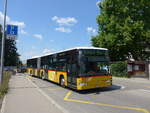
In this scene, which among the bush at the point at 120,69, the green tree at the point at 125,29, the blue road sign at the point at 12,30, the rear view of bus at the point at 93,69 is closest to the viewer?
the rear view of bus at the point at 93,69

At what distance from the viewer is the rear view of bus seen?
11078 mm

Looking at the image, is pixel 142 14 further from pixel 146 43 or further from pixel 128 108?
pixel 128 108

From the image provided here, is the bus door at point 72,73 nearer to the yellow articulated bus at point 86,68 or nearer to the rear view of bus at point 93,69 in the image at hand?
the yellow articulated bus at point 86,68

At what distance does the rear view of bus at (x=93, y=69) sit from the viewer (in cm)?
1108

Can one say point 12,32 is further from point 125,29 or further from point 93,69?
point 125,29

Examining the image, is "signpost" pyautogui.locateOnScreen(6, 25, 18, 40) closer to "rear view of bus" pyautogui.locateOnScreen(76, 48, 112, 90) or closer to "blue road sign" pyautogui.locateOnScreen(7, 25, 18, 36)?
"blue road sign" pyautogui.locateOnScreen(7, 25, 18, 36)

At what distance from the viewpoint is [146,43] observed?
28.3 m

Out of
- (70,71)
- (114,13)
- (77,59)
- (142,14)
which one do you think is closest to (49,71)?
(70,71)

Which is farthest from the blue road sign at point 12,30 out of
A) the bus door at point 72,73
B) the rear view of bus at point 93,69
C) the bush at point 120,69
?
the bush at point 120,69

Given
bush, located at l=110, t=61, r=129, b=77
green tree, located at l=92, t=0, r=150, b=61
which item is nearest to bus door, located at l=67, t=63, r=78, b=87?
bush, located at l=110, t=61, r=129, b=77

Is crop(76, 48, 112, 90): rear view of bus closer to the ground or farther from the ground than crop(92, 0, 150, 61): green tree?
closer to the ground

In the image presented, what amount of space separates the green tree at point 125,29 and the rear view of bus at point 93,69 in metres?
14.3

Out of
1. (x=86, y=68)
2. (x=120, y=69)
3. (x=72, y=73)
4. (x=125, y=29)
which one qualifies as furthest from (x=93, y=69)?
(x=125, y=29)

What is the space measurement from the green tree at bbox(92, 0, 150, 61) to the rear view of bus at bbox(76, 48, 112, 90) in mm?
14280
